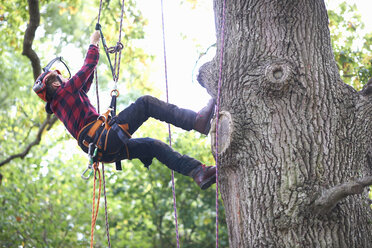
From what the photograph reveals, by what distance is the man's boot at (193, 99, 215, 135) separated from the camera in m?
3.25

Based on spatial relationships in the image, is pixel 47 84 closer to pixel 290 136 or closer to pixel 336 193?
pixel 290 136

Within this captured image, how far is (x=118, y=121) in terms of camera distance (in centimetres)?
334

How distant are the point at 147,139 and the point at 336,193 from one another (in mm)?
1653

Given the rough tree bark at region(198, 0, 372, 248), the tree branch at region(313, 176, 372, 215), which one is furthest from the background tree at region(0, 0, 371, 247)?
the tree branch at region(313, 176, 372, 215)

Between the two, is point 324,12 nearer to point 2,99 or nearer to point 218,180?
point 218,180

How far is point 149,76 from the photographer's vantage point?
897 cm

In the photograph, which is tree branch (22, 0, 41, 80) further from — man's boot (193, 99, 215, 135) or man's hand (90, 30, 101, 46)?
man's boot (193, 99, 215, 135)

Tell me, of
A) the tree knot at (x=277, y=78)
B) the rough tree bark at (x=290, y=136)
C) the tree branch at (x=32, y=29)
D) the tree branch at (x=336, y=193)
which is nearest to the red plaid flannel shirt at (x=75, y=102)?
the rough tree bark at (x=290, y=136)

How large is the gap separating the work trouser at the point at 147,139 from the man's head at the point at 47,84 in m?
0.47

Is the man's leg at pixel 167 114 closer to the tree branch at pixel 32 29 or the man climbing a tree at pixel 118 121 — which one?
the man climbing a tree at pixel 118 121

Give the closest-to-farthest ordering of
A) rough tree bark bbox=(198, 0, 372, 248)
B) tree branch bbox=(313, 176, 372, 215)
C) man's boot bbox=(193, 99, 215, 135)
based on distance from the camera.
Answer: tree branch bbox=(313, 176, 372, 215)
rough tree bark bbox=(198, 0, 372, 248)
man's boot bbox=(193, 99, 215, 135)

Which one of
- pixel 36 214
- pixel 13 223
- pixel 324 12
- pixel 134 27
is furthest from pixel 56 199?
pixel 324 12

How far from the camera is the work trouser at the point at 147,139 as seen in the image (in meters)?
3.34

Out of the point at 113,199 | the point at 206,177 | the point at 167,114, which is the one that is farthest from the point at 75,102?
the point at 113,199
